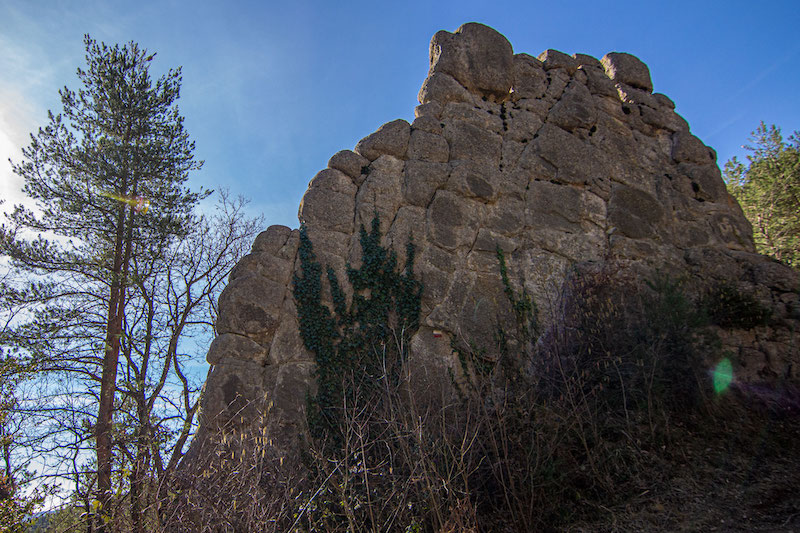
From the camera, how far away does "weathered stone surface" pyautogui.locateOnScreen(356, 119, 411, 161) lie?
9.80 m

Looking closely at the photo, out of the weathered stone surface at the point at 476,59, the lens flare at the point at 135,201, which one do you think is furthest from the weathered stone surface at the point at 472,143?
the lens flare at the point at 135,201

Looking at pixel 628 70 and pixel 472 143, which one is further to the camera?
pixel 628 70

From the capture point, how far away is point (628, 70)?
12211 millimetres

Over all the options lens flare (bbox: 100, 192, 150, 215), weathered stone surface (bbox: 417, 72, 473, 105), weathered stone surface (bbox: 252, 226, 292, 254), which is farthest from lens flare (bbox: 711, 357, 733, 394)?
lens flare (bbox: 100, 192, 150, 215)

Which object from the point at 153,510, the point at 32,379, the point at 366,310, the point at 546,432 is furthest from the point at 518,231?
the point at 32,379

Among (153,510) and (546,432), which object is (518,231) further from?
(153,510)

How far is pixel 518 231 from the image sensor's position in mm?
9555

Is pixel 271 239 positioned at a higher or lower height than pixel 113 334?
higher

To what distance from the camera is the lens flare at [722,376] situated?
25.6 feet

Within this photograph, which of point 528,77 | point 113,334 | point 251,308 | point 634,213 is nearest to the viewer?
point 251,308

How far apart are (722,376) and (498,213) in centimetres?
434

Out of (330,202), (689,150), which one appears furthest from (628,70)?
(330,202)

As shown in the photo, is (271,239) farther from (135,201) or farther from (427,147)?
(135,201)

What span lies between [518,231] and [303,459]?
5293mm
